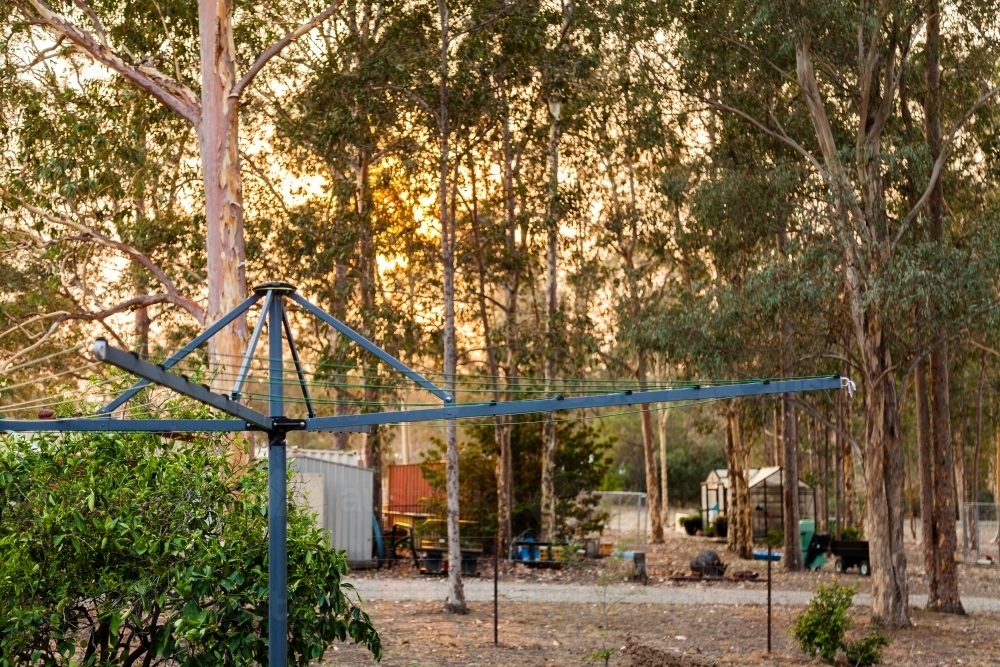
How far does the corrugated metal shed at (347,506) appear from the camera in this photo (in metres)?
23.3

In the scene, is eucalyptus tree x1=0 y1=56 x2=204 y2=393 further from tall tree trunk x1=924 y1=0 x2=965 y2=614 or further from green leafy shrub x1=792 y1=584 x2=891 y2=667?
tall tree trunk x1=924 y1=0 x2=965 y2=614

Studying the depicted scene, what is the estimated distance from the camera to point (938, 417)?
19312 mm

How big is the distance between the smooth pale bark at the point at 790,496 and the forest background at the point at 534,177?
11cm

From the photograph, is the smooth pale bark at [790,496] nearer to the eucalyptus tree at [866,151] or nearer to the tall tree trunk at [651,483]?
the tall tree trunk at [651,483]

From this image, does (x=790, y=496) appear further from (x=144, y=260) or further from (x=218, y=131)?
(x=218, y=131)


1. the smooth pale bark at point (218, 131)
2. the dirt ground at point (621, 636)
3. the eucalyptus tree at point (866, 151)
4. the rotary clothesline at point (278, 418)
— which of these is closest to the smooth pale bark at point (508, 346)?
the eucalyptus tree at point (866, 151)

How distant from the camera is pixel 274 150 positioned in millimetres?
26609

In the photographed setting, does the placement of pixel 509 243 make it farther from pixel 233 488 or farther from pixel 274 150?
pixel 233 488

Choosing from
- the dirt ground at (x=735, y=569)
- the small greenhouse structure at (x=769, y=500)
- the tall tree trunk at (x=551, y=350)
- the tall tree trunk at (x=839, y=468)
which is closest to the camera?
the dirt ground at (x=735, y=569)

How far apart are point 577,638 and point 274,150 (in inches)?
600

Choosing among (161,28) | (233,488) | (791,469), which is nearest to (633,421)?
(791,469)

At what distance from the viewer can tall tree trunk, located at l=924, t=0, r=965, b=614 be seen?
1891 centimetres

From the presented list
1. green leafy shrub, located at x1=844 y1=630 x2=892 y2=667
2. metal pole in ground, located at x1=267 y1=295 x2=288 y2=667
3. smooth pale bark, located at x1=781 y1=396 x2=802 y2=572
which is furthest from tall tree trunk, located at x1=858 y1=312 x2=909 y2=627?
metal pole in ground, located at x1=267 y1=295 x2=288 y2=667

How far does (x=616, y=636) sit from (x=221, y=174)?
24.8 ft
